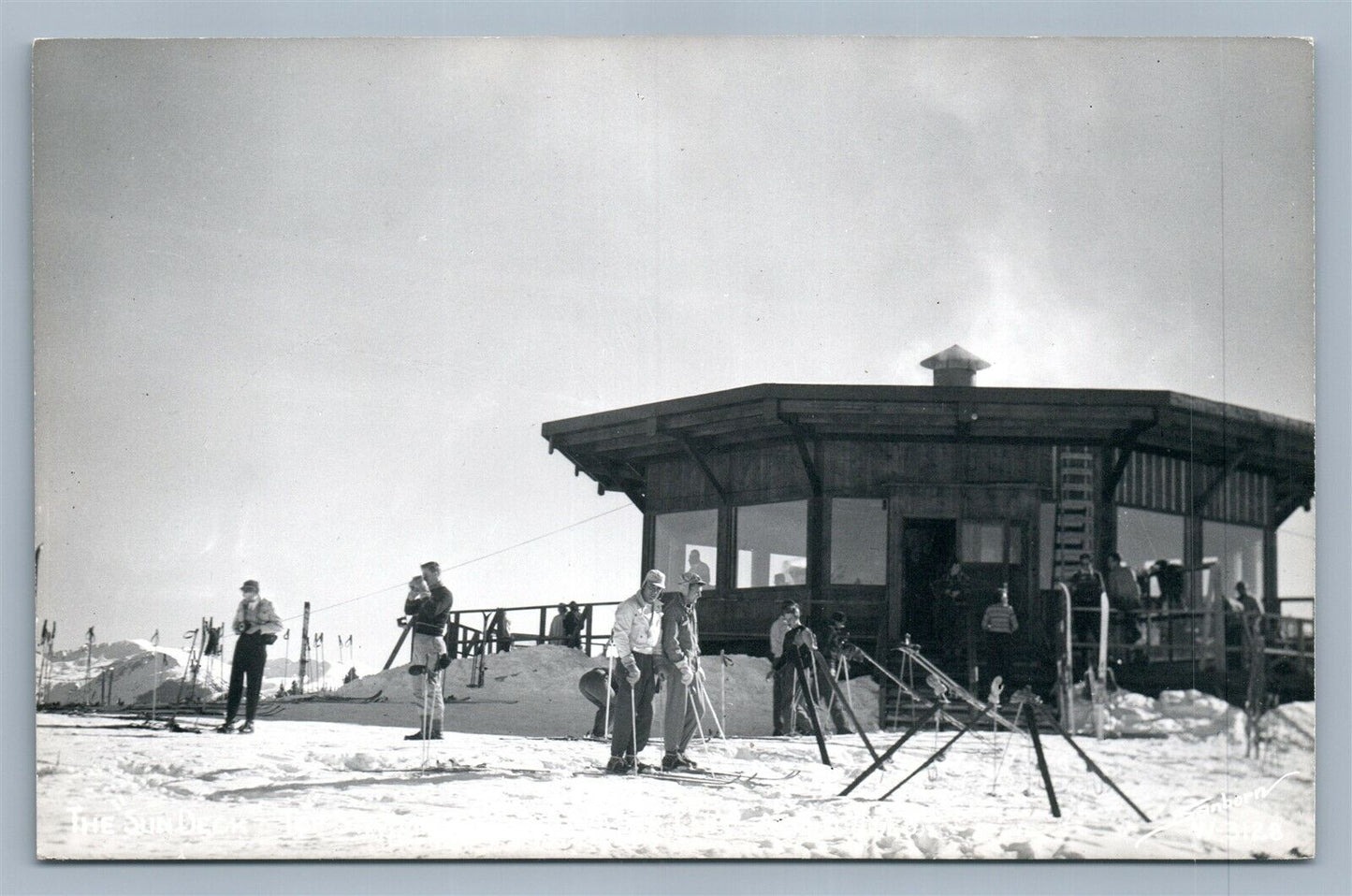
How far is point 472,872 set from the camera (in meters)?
12.9

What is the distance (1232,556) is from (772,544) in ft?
13.5

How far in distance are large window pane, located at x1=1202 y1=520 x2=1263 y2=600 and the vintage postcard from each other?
5 centimetres

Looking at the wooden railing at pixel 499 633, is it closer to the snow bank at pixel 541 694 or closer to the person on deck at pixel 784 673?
the snow bank at pixel 541 694

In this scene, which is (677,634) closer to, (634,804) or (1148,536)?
(634,804)

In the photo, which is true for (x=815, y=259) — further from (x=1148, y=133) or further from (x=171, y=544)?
(x=171, y=544)

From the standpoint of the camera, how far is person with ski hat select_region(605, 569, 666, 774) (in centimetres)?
1332

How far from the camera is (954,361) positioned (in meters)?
14.4

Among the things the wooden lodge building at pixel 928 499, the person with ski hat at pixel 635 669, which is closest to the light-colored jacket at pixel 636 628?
the person with ski hat at pixel 635 669

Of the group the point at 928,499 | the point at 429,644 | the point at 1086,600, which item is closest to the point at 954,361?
the point at 928,499

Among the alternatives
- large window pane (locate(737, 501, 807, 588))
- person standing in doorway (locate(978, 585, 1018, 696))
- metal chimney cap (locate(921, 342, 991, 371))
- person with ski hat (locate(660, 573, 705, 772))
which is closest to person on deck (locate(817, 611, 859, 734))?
large window pane (locate(737, 501, 807, 588))

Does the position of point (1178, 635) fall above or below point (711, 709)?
above

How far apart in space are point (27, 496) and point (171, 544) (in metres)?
1.22

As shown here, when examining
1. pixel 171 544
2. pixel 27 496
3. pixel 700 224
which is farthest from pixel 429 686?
pixel 700 224
